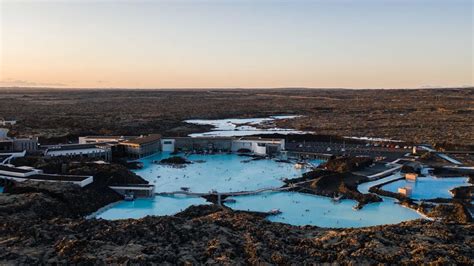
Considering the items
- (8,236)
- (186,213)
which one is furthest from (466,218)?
(8,236)

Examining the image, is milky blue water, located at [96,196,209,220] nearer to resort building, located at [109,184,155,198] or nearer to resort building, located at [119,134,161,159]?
resort building, located at [109,184,155,198]

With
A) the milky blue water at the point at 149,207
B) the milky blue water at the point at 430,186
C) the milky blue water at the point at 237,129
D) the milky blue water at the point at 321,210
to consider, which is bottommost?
the milky blue water at the point at 149,207

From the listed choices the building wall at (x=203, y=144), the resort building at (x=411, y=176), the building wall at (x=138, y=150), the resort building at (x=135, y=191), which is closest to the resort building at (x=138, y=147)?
the building wall at (x=138, y=150)

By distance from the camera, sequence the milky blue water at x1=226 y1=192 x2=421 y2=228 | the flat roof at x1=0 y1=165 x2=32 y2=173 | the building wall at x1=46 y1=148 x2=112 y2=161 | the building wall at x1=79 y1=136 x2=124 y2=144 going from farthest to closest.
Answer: the building wall at x1=79 y1=136 x2=124 y2=144 < the building wall at x1=46 y1=148 x2=112 y2=161 < the flat roof at x1=0 y1=165 x2=32 y2=173 < the milky blue water at x1=226 y1=192 x2=421 y2=228

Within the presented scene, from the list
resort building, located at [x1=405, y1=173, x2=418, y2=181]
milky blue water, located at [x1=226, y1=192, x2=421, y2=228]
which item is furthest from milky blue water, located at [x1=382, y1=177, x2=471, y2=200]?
milky blue water, located at [x1=226, y1=192, x2=421, y2=228]

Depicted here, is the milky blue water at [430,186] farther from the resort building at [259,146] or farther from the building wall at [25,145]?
the building wall at [25,145]

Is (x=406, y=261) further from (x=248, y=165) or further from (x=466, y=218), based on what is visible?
(x=248, y=165)
